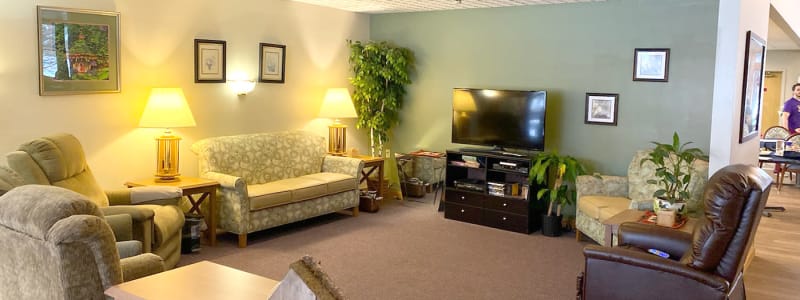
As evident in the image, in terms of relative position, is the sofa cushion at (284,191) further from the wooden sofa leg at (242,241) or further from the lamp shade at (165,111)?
the lamp shade at (165,111)

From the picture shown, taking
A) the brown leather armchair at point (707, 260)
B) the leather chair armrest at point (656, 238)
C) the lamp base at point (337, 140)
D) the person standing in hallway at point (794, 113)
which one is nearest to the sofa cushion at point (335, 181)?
the lamp base at point (337, 140)

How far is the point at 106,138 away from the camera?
5.37m

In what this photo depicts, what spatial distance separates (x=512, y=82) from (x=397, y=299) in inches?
129

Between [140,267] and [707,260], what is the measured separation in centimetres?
Answer: 260

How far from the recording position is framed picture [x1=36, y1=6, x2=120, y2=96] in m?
4.87

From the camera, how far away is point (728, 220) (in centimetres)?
307

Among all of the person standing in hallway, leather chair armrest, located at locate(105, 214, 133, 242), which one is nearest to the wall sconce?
leather chair armrest, located at locate(105, 214, 133, 242)

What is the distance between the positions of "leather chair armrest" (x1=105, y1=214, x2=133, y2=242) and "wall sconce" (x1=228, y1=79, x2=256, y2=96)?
8.35 ft

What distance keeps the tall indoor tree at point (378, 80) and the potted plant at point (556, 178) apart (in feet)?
6.49

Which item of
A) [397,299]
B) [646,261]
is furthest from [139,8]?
[646,261]

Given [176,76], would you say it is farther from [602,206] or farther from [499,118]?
[602,206]

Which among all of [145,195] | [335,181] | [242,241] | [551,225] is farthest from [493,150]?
[145,195]

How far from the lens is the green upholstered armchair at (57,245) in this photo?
2.32m

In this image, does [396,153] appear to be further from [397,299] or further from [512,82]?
[397,299]
